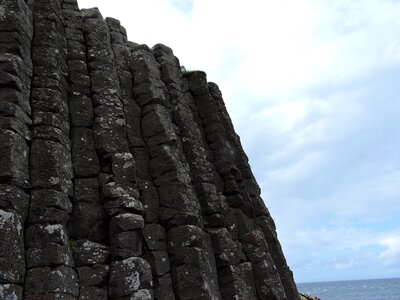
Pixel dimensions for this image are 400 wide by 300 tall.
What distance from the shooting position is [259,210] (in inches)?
757

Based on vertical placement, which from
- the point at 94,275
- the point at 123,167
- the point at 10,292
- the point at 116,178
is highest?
the point at 123,167

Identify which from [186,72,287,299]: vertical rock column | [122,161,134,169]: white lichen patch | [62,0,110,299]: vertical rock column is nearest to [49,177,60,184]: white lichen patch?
[62,0,110,299]: vertical rock column

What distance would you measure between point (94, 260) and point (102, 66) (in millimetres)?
7529

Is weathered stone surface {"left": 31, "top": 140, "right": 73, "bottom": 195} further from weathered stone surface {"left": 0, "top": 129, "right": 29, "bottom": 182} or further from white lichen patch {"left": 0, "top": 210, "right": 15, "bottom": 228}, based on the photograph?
white lichen patch {"left": 0, "top": 210, "right": 15, "bottom": 228}

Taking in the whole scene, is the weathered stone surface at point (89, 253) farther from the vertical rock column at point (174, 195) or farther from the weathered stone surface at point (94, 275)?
the vertical rock column at point (174, 195)

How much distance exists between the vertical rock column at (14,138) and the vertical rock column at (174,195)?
4.24 metres

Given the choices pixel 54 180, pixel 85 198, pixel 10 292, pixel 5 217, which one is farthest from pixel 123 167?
pixel 10 292

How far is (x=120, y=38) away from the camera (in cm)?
1967

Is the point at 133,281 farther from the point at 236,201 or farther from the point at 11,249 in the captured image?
the point at 236,201

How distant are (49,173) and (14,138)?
1.33m

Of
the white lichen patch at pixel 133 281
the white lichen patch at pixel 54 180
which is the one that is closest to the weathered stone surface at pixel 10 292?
the white lichen patch at pixel 133 281

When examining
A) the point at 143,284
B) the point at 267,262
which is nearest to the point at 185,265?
the point at 143,284

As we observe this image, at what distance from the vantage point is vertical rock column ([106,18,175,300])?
1275 centimetres

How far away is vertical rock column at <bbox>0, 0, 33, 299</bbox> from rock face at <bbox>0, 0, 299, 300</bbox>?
3 cm
